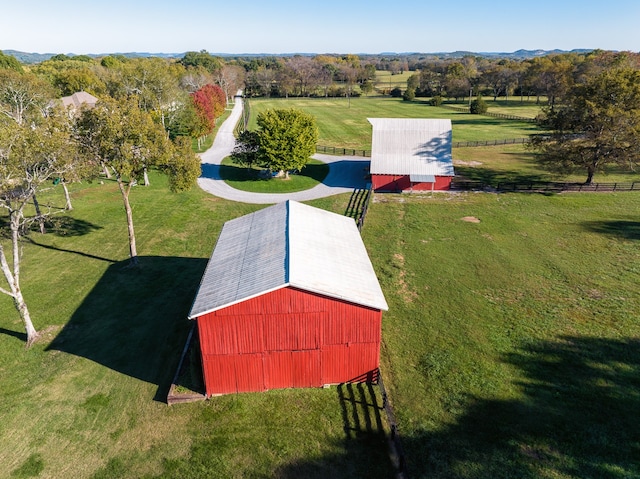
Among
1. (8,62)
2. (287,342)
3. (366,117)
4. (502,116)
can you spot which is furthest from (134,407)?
(8,62)

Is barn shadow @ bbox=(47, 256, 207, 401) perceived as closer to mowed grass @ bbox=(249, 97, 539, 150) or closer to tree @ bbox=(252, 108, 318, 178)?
tree @ bbox=(252, 108, 318, 178)

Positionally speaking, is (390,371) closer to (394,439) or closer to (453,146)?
(394,439)

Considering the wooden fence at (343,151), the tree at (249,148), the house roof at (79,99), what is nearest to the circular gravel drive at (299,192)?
the wooden fence at (343,151)

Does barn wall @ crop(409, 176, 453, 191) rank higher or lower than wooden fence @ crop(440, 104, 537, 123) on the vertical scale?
lower

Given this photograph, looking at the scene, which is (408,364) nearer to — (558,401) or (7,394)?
(558,401)

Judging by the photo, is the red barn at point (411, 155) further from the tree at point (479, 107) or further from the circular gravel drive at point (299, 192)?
the tree at point (479, 107)

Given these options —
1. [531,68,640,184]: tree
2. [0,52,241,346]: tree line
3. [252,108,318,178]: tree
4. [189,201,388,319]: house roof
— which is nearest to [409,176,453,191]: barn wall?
[531,68,640,184]: tree

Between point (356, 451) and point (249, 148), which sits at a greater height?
point (249, 148)
